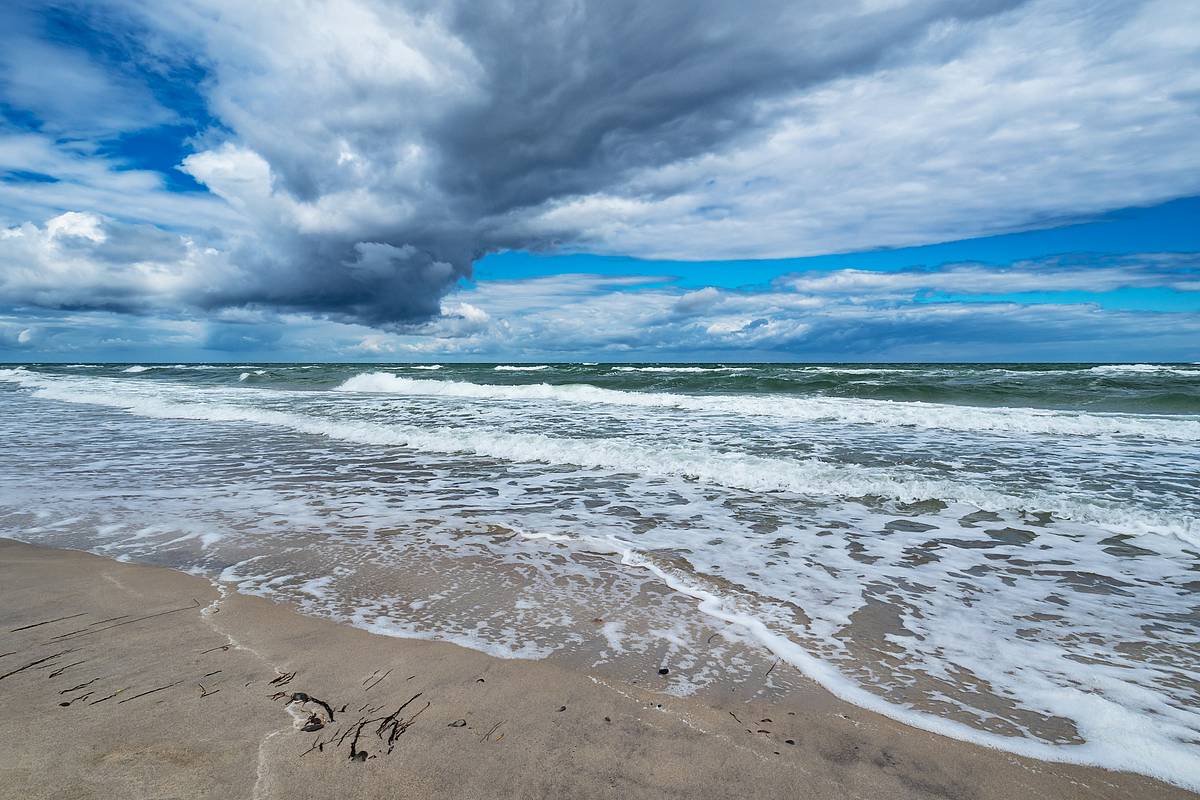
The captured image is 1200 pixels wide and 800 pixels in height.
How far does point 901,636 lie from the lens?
3.66 metres

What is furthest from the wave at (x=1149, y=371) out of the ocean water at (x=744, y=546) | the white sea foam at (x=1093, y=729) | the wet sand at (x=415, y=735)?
the wet sand at (x=415, y=735)

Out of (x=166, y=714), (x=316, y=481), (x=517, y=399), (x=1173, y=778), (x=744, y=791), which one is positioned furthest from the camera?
(x=517, y=399)

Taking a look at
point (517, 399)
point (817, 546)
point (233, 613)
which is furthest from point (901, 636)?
point (517, 399)

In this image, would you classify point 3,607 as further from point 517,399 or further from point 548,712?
point 517,399

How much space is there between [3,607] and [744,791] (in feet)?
15.2

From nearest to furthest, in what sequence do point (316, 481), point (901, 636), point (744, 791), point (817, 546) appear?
point (744, 791)
point (901, 636)
point (817, 546)
point (316, 481)

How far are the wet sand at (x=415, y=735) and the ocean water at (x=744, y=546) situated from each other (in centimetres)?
25

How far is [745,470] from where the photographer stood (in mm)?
8547

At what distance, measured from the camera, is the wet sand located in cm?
221

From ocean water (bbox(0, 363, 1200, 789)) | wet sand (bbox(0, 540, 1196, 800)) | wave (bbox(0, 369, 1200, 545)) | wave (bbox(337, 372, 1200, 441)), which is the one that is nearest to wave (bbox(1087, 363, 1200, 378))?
wave (bbox(337, 372, 1200, 441))

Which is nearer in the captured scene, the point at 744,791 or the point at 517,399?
the point at 744,791

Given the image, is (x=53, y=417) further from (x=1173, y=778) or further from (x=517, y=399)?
(x=1173, y=778)

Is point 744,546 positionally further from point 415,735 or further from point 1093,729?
point 415,735

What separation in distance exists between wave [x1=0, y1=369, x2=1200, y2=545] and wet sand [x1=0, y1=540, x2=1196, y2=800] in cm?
514
